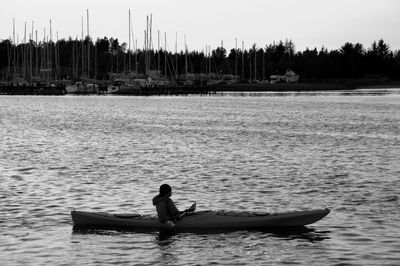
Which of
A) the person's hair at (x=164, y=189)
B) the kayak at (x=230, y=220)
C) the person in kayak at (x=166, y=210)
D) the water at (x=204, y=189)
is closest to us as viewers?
the water at (x=204, y=189)

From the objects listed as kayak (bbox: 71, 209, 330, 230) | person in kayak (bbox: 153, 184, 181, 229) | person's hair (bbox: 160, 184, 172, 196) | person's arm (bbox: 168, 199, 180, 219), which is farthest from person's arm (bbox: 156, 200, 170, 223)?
person's hair (bbox: 160, 184, 172, 196)

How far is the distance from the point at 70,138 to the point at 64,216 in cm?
3909

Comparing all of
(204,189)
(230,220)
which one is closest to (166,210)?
(230,220)

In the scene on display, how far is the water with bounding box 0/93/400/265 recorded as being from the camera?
74.6ft

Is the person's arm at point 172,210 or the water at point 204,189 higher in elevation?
the person's arm at point 172,210

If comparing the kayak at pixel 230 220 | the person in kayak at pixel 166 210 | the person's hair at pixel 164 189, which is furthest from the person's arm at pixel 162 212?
the person's hair at pixel 164 189

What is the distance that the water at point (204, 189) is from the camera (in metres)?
22.7

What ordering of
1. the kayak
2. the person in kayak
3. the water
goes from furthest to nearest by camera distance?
1. the kayak
2. the person in kayak
3. the water

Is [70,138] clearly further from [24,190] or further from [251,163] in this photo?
[24,190]

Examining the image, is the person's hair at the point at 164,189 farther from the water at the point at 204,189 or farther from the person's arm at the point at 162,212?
the water at the point at 204,189

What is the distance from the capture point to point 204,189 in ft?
112

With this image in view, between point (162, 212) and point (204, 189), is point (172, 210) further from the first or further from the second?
point (204, 189)

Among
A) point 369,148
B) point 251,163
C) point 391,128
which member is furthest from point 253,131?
point 251,163

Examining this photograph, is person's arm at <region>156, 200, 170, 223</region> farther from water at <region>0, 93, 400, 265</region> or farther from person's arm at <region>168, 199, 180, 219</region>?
water at <region>0, 93, 400, 265</region>
